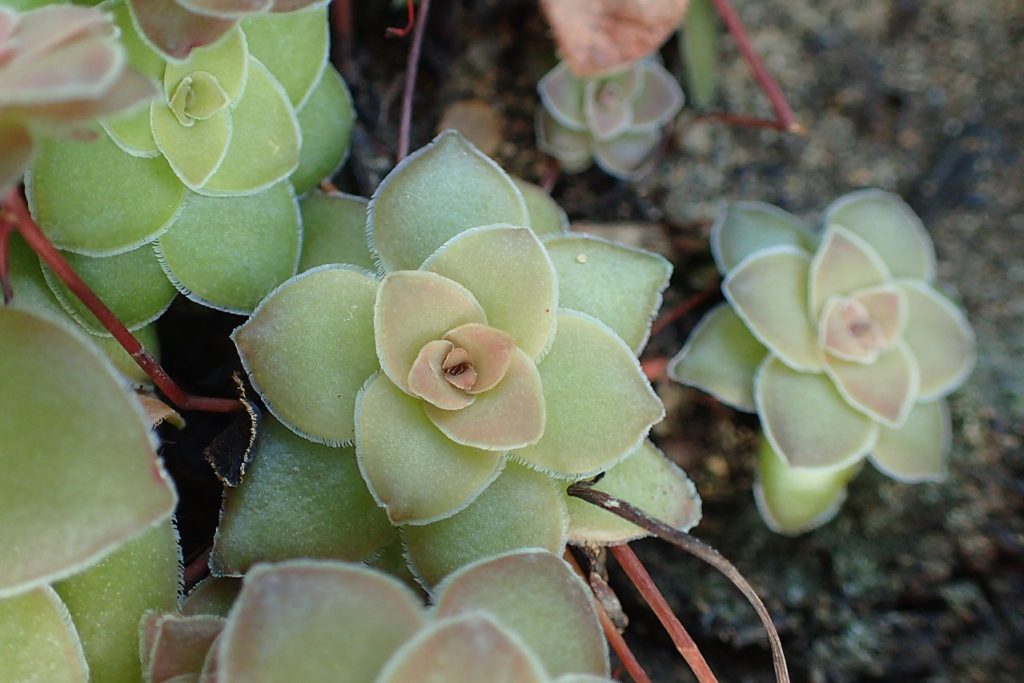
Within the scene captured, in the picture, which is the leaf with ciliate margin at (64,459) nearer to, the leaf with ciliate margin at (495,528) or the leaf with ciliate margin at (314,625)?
the leaf with ciliate margin at (314,625)

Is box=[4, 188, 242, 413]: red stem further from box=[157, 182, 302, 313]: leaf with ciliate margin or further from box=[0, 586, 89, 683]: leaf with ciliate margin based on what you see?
box=[0, 586, 89, 683]: leaf with ciliate margin

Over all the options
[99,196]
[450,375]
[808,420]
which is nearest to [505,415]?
[450,375]

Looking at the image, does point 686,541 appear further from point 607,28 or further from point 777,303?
point 607,28

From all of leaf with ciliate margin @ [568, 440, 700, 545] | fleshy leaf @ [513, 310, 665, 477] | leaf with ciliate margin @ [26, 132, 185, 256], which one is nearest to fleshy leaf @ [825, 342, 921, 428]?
leaf with ciliate margin @ [568, 440, 700, 545]

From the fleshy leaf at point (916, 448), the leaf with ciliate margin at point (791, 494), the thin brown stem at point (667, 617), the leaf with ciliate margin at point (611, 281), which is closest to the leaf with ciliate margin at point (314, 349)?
the leaf with ciliate margin at point (611, 281)

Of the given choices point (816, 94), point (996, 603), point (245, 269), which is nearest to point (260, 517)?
point (245, 269)

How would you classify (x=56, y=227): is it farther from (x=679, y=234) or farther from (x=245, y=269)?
(x=679, y=234)

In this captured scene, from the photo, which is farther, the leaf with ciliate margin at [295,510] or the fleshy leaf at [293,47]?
the fleshy leaf at [293,47]
